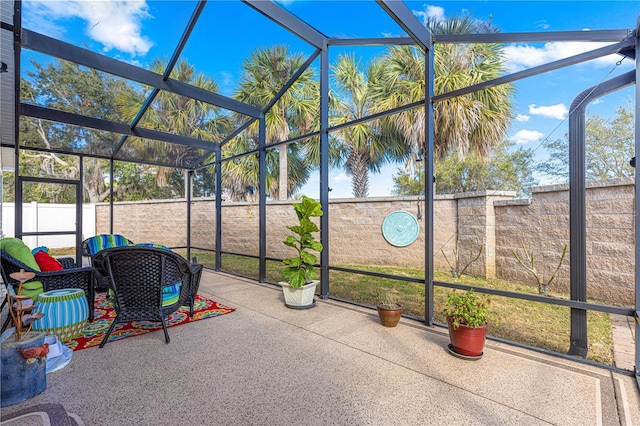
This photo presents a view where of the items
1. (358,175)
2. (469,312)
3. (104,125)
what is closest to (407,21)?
(469,312)

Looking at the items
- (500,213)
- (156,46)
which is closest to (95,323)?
(156,46)

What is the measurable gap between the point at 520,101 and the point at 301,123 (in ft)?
19.0

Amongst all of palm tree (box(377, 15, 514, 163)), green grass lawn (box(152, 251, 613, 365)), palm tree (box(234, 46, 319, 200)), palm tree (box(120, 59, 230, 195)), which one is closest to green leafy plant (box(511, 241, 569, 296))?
green grass lawn (box(152, 251, 613, 365))

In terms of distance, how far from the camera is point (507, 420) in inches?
66.1

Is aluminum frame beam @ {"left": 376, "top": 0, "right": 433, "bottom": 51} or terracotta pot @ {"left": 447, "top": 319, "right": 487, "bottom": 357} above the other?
aluminum frame beam @ {"left": 376, "top": 0, "right": 433, "bottom": 51}

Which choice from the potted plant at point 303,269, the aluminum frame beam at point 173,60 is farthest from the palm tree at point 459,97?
the aluminum frame beam at point 173,60

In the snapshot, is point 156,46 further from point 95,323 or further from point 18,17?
point 95,323

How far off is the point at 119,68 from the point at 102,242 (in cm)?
289

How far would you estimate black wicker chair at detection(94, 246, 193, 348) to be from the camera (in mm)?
2740

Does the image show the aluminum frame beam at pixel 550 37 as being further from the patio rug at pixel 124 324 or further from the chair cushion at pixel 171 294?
the patio rug at pixel 124 324

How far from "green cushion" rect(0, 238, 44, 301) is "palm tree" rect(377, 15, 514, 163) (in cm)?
662

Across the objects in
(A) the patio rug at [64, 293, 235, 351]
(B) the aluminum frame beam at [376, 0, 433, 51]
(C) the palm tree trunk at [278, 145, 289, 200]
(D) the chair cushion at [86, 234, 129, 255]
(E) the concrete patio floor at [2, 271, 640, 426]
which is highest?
(B) the aluminum frame beam at [376, 0, 433, 51]

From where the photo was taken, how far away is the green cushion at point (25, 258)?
2975 mm

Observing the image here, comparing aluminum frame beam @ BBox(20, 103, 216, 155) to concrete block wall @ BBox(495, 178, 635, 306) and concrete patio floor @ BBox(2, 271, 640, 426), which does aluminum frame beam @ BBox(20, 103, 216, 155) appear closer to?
concrete patio floor @ BBox(2, 271, 640, 426)
